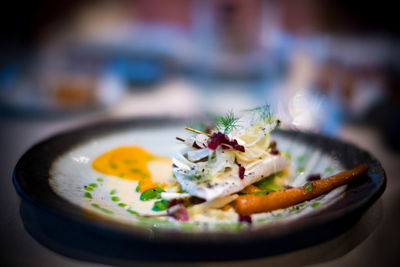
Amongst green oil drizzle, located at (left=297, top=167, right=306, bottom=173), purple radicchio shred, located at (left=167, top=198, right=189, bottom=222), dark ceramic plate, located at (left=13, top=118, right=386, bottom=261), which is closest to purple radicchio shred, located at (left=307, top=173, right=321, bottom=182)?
green oil drizzle, located at (left=297, top=167, right=306, bottom=173)

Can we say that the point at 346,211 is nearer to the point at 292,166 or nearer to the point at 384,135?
the point at 292,166

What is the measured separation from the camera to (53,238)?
1.78 metres

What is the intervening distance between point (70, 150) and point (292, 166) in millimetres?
1813

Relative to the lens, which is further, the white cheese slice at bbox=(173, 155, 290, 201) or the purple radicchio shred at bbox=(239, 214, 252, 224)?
the white cheese slice at bbox=(173, 155, 290, 201)

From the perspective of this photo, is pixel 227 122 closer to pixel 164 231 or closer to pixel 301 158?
pixel 301 158

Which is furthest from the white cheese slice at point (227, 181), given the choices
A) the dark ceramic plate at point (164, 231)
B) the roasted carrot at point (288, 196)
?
the dark ceramic plate at point (164, 231)

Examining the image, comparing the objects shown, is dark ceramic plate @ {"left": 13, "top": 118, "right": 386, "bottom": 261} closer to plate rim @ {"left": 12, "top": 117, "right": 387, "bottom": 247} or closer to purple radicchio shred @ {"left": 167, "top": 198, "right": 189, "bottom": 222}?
plate rim @ {"left": 12, "top": 117, "right": 387, "bottom": 247}

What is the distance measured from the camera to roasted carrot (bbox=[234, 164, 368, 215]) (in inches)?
80.0

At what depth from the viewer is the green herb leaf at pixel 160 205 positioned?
205cm

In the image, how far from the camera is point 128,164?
9.21ft

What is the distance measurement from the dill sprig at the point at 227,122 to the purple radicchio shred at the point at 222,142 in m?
0.10

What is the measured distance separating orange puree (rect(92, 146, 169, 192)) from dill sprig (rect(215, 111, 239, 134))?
61 cm

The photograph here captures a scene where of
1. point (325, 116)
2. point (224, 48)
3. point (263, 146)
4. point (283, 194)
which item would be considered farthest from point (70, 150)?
point (224, 48)

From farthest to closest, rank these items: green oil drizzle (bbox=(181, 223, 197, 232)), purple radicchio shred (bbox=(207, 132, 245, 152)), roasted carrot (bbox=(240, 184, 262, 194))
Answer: roasted carrot (bbox=(240, 184, 262, 194)) → purple radicchio shred (bbox=(207, 132, 245, 152)) → green oil drizzle (bbox=(181, 223, 197, 232))
